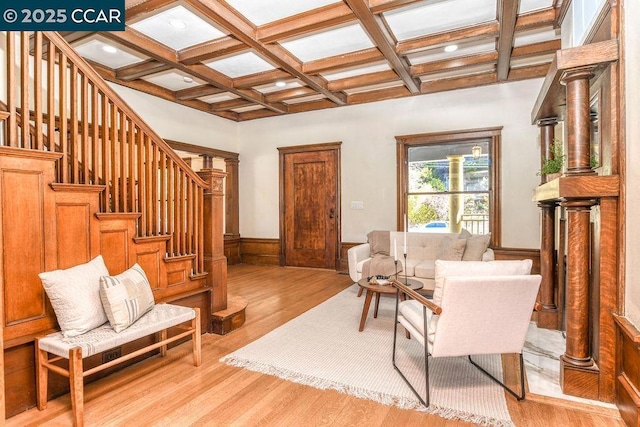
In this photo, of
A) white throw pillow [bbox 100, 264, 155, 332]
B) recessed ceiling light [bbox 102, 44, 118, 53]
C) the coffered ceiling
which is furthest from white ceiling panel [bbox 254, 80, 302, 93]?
white throw pillow [bbox 100, 264, 155, 332]

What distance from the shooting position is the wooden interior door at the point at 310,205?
257 inches

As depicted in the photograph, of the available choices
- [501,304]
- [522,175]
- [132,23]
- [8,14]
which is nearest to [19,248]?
[8,14]

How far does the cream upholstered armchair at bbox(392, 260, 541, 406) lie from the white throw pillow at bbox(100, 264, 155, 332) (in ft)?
5.97

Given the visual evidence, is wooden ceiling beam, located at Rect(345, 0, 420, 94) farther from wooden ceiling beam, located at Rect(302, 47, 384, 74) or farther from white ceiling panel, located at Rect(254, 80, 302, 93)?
white ceiling panel, located at Rect(254, 80, 302, 93)

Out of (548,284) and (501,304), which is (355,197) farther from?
(501,304)

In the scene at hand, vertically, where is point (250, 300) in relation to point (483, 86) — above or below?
below

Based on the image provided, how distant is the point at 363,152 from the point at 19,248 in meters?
4.98

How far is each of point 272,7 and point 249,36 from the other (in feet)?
1.45

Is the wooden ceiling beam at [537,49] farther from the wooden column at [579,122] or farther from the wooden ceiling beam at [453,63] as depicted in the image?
the wooden column at [579,122]

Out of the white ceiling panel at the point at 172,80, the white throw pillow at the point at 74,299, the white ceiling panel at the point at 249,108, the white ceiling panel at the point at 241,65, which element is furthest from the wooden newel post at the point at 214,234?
the white ceiling panel at the point at 249,108

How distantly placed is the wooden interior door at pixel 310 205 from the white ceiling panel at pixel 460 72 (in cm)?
189

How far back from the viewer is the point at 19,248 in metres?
2.13

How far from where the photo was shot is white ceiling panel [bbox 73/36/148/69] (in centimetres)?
408

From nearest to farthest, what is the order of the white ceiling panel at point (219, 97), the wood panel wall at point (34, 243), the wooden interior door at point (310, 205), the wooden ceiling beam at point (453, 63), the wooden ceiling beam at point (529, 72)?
the wood panel wall at point (34, 243) < the wooden ceiling beam at point (453, 63) < the wooden ceiling beam at point (529, 72) < the white ceiling panel at point (219, 97) < the wooden interior door at point (310, 205)
